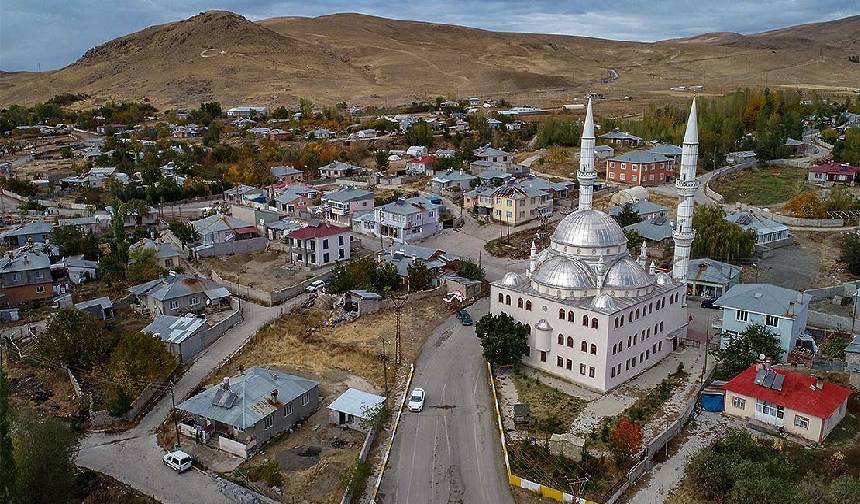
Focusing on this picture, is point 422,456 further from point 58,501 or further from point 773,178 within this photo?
point 773,178

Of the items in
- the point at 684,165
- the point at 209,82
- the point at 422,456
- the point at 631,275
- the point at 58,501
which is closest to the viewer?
the point at 58,501

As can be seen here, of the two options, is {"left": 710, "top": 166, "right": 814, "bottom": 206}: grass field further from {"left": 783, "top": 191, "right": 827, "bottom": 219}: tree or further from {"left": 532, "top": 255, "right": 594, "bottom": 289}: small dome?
{"left": 532, "top": 255, "right": 594, "bottom": 289}: small dome

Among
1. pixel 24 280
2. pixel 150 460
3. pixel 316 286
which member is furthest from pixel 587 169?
pixel 24 280

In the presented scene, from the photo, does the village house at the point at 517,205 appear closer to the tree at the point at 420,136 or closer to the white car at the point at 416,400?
the white car at the point at 416,400

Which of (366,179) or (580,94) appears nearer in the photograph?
(366,179)

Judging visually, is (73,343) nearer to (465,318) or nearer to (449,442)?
(449,442)

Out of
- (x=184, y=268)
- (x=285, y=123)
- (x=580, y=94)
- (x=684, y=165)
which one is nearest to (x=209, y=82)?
(x=285, y=123)
